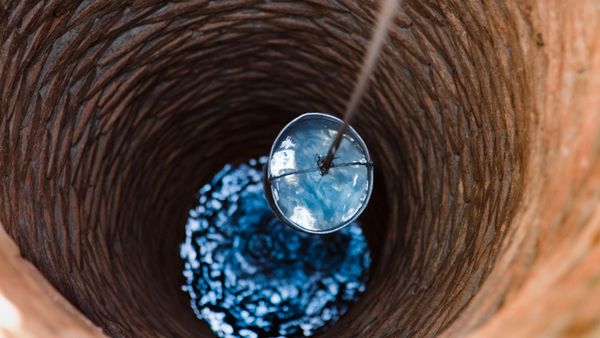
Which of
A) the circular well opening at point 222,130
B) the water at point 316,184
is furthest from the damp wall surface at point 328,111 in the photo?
the water at point 316,184

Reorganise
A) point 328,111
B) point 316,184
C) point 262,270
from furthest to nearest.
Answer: point 262,270, point 328,111, point 316,184

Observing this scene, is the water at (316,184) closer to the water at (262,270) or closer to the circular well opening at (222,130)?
the circular well opening at (222,130)

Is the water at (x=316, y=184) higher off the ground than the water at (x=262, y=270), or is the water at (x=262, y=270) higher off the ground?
the water at (x=262, y=270)

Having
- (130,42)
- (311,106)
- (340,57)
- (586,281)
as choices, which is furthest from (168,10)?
(586,281)

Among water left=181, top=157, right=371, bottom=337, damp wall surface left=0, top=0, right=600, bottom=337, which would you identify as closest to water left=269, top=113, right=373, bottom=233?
damp wall surface left=0, top=0, right=600, bottom=337

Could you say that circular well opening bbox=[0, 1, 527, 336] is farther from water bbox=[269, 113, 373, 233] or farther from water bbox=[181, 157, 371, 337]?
water bbox=[269, 113, 373, 233]

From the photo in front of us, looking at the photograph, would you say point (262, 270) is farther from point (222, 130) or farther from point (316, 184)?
point (316, 184)

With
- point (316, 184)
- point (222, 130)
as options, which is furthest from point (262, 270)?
point (316, 184)

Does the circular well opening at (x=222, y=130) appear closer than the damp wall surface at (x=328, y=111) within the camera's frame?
No
